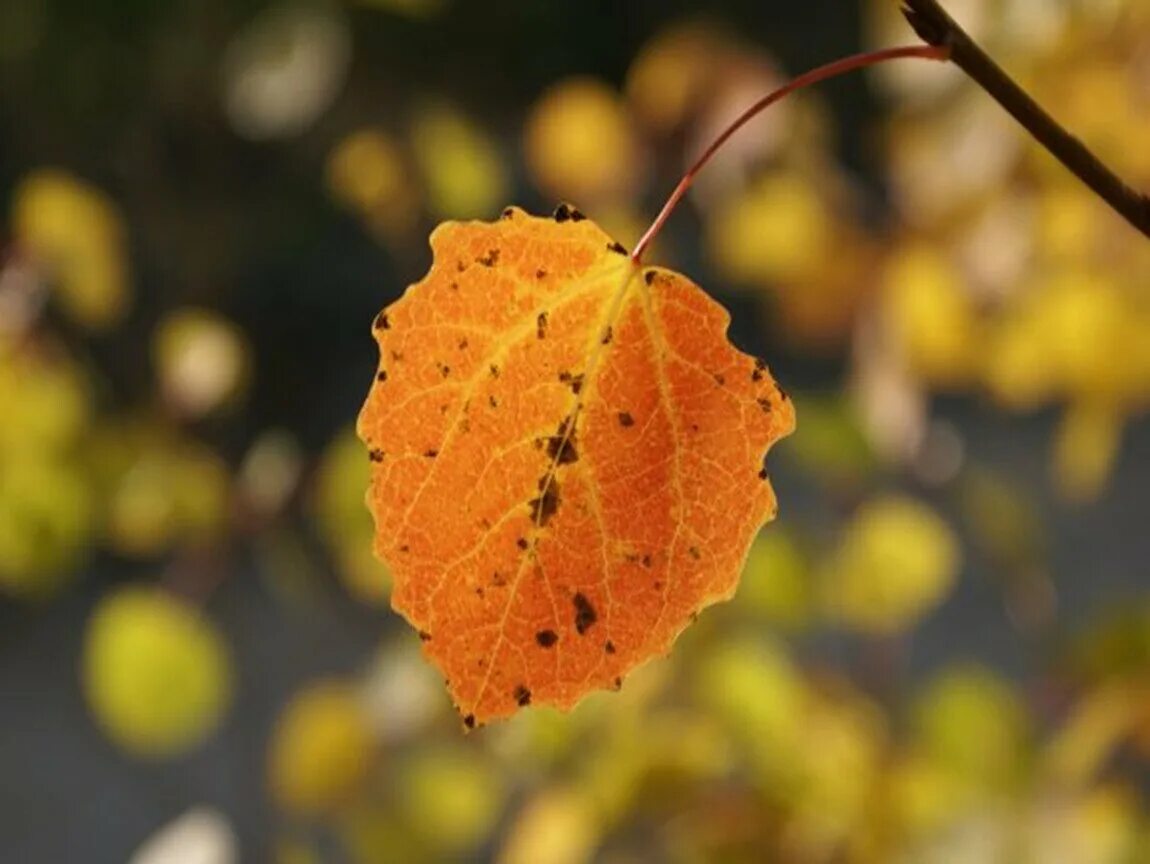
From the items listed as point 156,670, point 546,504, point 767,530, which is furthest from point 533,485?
point 767,530

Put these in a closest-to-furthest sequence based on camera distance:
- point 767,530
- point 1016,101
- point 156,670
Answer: point 1016,101, point 156,670, point 767,530

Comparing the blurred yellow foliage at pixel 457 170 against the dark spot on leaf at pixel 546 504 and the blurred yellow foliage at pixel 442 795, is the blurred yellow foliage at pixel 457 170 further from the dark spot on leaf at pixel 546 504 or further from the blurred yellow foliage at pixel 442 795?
the dark spot on leaf at pixel 546 504

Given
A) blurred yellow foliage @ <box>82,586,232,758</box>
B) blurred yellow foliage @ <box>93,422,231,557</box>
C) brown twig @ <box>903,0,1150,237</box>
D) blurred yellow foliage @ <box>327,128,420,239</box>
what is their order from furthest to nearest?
blurred yellow foliage @ <box>327,128,420,239</box> < blurred yellow foliage @ <box>93,422,231,557</box> < blurred yellow foliage @ <box>82,586,232,758</box> < brown twig @ <box>903,0,1150,237</box>

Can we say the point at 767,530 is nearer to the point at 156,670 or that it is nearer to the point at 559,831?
the point at 559,831

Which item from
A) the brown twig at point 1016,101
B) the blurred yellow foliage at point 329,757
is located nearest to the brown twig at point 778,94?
the brown twig at point 1016,101

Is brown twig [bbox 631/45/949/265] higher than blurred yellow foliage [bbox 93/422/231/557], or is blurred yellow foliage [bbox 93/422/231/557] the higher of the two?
brown twig [bbox 631/45/949/265]

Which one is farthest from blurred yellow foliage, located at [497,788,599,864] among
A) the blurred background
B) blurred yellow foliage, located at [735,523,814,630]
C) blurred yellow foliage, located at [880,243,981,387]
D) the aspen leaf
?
the aspen leaf

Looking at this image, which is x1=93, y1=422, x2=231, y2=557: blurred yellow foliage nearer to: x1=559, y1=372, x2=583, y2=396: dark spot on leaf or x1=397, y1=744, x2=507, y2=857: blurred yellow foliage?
x1=397, y1=744, x2=507, y2=857: blurred yellow foliage
